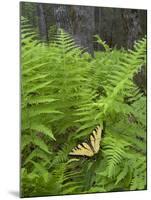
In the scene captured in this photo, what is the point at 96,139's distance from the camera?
12.4 ft

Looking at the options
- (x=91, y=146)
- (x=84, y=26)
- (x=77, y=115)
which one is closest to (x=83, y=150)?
(x=91, y=146)

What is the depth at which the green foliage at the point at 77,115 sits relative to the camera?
366 centimetres

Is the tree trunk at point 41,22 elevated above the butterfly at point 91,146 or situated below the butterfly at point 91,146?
above

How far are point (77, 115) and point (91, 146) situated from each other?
209mm

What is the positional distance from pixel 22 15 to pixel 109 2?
580mm

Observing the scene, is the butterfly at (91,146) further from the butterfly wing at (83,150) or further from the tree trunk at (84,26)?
the tree trunk at (84,26)

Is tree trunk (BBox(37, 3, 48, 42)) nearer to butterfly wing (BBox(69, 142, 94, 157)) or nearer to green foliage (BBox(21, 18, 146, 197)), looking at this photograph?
green foliage (BBox(21, 18, 146, 197))

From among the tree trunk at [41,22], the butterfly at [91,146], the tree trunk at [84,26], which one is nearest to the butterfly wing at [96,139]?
the butterfly at [91,146]

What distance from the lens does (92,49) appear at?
378 centimetres

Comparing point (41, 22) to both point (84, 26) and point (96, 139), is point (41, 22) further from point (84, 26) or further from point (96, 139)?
point (96, 139)

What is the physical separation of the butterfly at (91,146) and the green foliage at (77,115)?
3 cm

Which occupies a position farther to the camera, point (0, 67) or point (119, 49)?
point (119, 49)

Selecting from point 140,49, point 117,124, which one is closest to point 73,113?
point 117,124

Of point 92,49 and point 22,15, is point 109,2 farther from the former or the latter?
point 22,15
